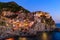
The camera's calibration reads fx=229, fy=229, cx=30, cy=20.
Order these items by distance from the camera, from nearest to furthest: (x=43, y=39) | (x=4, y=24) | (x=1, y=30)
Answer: (x=43, y=39)
(x=1, y=30)
(x=4, y=24)

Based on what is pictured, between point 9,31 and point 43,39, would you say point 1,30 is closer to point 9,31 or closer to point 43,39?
point 9,31

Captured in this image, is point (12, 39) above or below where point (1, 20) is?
below

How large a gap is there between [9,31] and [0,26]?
28.0 feet

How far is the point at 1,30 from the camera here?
176875 mm

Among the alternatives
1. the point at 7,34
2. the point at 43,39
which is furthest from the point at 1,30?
the point at 43,39

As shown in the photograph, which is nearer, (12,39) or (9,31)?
(12,39)

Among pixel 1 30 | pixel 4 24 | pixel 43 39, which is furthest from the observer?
pixel 4 24

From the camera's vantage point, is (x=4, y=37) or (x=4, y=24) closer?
(x=4, y=37)

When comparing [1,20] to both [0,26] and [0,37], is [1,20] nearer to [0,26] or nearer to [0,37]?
[0,26]

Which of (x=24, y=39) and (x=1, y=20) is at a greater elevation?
(x=1, y=20)

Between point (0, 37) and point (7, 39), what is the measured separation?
5252 millimetres

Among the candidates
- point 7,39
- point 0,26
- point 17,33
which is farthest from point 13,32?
point 7,39

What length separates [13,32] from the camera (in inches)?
7672

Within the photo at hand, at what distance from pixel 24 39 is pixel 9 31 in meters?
26.6
